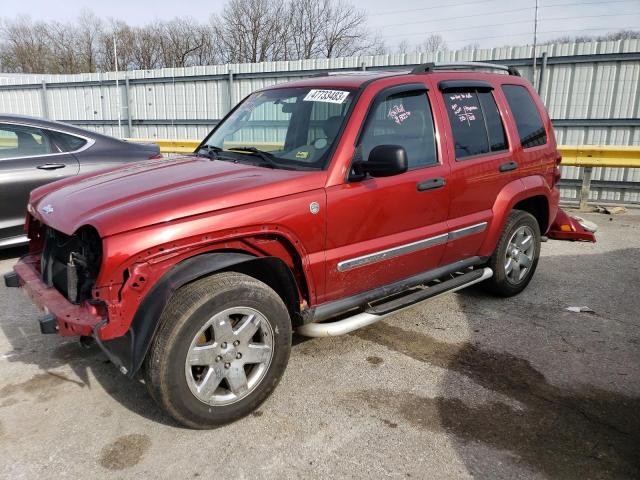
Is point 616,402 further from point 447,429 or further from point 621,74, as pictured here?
point 621,74

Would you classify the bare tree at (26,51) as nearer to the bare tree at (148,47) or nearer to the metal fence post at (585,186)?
the bare tree at (148,47)

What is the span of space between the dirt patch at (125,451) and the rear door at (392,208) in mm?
1369

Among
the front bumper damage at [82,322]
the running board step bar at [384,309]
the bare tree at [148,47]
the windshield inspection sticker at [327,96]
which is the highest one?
the bare tree at [148,47]

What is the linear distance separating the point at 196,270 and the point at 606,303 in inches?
159

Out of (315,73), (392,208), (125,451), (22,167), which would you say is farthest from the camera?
(315,73)

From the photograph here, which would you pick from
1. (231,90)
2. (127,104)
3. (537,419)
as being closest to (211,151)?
(537,419)

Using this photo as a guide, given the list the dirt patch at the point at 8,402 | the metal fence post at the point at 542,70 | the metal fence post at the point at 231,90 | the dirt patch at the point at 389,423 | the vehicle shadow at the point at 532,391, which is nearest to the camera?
the vehicle shadow at the point at 532,391

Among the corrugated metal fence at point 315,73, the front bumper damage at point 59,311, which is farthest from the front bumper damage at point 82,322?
the corrugated metal fence at point 315,73

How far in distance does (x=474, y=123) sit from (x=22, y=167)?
4.70 meters

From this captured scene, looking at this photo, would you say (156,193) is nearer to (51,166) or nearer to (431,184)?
(431,184)

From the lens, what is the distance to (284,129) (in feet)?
12.7

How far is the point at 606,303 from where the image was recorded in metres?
4.97

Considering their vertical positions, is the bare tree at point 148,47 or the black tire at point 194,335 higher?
the bare tree at point 148,47

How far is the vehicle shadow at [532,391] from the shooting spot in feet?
9.09
